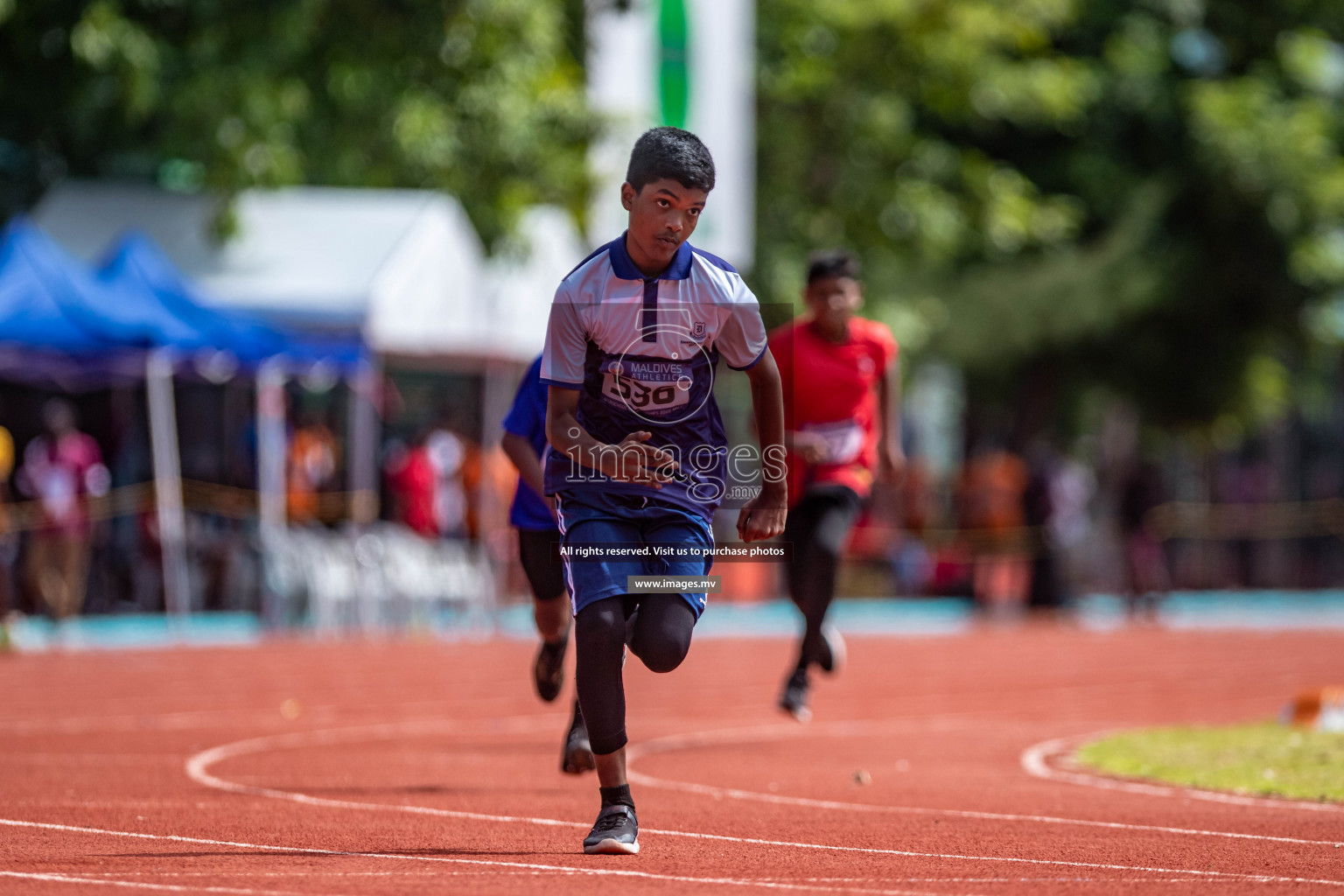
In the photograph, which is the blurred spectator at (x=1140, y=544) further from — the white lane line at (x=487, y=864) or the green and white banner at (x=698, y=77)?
the white lane line at (x=487, y=864)

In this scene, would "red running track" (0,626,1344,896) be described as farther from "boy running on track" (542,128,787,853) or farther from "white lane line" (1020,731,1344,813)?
"boy running on track" (542,128,787,853)

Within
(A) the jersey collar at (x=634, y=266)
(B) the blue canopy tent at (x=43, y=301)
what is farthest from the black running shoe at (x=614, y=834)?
(B) the blue canopy tent at (x=43, y=301)

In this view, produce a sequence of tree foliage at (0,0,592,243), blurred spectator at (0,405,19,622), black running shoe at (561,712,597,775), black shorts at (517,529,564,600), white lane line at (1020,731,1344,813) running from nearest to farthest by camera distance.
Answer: black running shoe at (561,712,597,775) < white lane line at (1020,731,1344,813) < black shorts at (517,529,564,600) < blurred spectator at (0,405,19,622) < tree foliage at (0,0,592,243)

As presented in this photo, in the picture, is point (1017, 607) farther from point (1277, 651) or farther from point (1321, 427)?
point (1321, 427)

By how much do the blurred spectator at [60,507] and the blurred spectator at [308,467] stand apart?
2.22 meters

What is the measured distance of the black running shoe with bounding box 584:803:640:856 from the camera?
6.10 metres

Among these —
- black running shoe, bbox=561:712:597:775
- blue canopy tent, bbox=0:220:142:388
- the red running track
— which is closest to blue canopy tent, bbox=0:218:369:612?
blue canopy tent, bbox=0:220:142:388

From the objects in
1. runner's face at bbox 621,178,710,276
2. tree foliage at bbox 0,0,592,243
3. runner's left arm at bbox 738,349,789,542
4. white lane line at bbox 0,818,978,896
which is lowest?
white lane line at bbox 0,818,978,896

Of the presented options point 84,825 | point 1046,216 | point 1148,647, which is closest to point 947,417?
point 1046,216

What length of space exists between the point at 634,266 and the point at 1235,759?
472cm

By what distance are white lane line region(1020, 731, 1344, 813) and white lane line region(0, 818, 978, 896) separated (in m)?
2.95

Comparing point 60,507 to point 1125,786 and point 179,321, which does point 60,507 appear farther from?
point 1125,786

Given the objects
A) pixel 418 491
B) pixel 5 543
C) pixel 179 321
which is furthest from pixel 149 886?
pixel 418 491

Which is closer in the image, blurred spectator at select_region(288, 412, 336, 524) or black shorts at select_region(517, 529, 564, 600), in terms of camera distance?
black shorts at select_region(517, 529, 564, 600)
